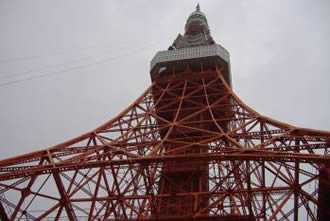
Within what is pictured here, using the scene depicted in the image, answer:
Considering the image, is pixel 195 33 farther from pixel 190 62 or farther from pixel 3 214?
pixel 3 214

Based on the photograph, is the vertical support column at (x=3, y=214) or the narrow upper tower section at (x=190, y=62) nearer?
the vertical support column at (x=3, y=214)

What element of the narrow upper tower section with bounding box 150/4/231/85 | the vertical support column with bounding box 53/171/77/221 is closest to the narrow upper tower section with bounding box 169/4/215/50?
the narrow upper tower section with bounding box 150/4/231/85

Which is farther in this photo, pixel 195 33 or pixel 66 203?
pixel 195 33

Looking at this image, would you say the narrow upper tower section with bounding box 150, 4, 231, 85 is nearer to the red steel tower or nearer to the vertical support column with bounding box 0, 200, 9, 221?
the red steel tower


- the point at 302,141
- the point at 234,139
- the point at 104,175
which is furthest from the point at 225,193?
the point at 104,175

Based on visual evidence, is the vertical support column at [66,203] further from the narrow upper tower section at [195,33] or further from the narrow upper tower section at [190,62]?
the narrow upper tower section at [195,33]

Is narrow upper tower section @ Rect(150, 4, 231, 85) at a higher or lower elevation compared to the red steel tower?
higher

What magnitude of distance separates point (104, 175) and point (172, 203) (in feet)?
12.2

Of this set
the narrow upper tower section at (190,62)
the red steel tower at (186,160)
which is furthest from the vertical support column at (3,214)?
the narrow upper tower section at (190,62)

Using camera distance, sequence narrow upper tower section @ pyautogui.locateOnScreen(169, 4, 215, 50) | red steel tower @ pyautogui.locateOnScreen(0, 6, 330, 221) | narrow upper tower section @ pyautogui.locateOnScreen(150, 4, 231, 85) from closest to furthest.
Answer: red steel tower @ pyautogui.locateOnScreen(0, 6, 330, 221)
narrow upper tower section @ pyautogui.locateOnScreen(150, 4, 231, 85)
narrow upper tower section @ pyautogui.locateOnScreen(169, 4, 215, 50)

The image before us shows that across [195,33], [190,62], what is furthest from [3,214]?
[195,33]

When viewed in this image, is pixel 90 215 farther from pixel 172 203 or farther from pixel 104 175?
pixel 172 203

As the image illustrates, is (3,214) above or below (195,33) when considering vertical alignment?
below

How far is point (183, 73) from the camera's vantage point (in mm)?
22719
